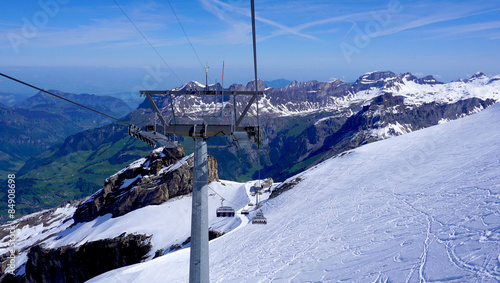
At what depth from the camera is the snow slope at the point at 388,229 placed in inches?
645

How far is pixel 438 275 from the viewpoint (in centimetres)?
1433

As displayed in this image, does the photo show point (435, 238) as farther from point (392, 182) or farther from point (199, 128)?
point (392, 182)

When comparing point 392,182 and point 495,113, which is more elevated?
point 495,113

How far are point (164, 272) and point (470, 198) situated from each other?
30.8 metres

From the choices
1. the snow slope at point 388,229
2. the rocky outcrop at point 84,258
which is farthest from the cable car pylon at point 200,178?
the rocky outcrop at point 84,258

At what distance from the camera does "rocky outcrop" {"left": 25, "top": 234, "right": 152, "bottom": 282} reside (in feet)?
227

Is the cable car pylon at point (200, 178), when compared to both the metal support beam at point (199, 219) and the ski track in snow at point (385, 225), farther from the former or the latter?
the ski track in snow at point (385, 225)

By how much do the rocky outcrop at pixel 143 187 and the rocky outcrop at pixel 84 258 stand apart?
1605 centimetres

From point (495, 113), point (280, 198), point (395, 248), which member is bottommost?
point (280, 198)

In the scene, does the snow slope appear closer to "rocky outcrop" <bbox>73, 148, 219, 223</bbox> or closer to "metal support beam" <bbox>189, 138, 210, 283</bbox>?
"metal support beam" <bbox>189, 138, 210, 283</bbox>

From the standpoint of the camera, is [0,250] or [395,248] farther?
[0,250]

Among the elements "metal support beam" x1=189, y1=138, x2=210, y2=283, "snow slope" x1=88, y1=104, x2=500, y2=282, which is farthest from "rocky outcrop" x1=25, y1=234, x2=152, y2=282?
"metal support beam" x1=189, y1=138, x2=210, y2=283

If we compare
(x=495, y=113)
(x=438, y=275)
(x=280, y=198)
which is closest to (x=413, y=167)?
(x=280, y=198)

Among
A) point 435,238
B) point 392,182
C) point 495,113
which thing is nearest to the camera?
point 435,238
